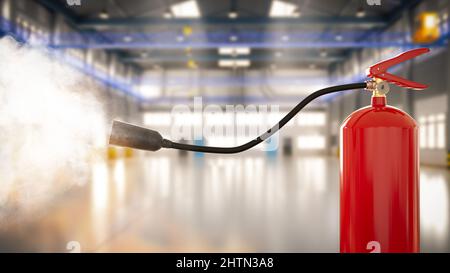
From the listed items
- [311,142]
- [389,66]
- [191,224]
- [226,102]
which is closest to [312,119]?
[311,142]

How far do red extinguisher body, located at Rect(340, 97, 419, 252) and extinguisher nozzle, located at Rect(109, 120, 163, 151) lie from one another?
58cm

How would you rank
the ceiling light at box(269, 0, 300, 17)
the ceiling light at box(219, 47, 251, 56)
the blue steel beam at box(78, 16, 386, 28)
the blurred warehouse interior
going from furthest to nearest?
the ceiling light at box(219, 47, 251, 56), the ceiling light at box(269, 0, 300, 17), the blue steel beam at box(78, 16, 386, 28), the blurred warehouse interior

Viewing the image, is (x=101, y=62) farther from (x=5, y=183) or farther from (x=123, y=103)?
(x=5, y=183)

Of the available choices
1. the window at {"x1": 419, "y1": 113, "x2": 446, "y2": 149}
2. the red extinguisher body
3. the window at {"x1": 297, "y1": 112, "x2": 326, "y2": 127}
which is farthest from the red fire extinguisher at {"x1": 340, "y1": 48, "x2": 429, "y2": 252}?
the window at {"x1": 297, "y1": 112, "x2": 326, "y2": 127}

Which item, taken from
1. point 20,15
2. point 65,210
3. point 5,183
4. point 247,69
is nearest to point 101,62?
point 20,15

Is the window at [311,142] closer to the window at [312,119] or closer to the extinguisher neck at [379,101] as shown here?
the window at [312,119]

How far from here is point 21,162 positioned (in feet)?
4.68

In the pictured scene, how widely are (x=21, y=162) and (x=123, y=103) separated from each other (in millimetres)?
12969

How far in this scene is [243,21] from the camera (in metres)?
7.98

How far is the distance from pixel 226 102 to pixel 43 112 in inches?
523

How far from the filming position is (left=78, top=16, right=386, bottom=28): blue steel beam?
24.1 feet

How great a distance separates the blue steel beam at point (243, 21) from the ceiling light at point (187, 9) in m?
0.62

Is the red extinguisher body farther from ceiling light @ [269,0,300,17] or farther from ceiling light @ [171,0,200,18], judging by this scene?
ceiling light @ [171,0,200,18]

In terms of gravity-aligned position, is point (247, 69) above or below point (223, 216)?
above
